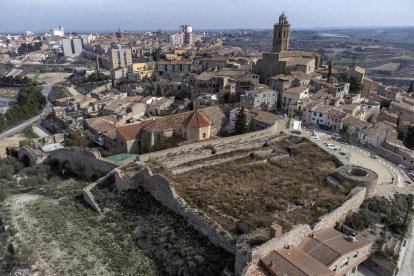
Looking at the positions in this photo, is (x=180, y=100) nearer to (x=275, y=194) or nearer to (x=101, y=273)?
(x=275, y=194)

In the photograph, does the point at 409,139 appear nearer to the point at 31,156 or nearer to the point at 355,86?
the point at 355,86

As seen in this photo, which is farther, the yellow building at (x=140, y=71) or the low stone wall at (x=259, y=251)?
the yellow building at (x=140, y=71)

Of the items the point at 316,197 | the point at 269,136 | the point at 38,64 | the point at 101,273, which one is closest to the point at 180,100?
the point at 269,136

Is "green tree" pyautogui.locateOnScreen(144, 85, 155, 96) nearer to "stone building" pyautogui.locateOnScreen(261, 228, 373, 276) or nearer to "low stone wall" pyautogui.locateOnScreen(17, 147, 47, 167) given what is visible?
"low stone wall" pyautogui.locateOnScreen(17, 147, 47, 167)

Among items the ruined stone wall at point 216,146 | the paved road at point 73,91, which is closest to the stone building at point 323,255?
the ruined stone wall at point 216,146

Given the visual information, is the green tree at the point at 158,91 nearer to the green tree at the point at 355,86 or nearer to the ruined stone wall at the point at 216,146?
the ruined stone wall at the point at 216,146

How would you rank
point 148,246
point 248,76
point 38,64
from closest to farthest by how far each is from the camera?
point 148,246, point 248,76, point 38,64
